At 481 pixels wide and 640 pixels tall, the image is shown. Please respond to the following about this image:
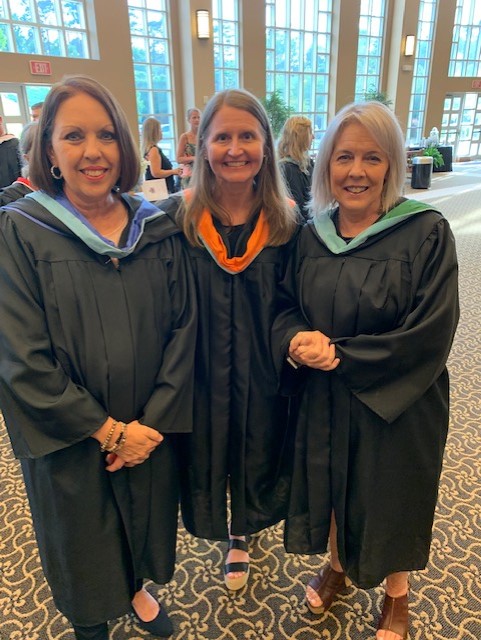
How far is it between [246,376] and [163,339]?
1.13 feet

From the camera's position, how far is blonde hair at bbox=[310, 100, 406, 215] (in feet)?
4.45

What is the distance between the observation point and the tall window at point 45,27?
8.95 meters

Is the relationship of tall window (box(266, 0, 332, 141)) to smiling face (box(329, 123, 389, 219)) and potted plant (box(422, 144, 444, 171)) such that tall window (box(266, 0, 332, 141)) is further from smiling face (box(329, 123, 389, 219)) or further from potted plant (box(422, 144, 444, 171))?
smiling face (box(329, 123, 389, 219))

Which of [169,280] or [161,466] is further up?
[169,280]

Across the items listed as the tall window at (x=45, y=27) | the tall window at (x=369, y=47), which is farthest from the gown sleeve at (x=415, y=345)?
the tall window at (x=369, y=47)

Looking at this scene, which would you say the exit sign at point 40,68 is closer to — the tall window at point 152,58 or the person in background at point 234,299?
the tall window at point 152,58

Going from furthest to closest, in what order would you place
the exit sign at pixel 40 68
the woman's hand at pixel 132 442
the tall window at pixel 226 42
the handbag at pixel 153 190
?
1. the tall window at pixel 226 42
2. the exit sign at pixel 40 68
3. the handbag at pixel 153 190
4. the woman's hand at pixel 132 442

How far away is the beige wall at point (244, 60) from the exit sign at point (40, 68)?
0.26 feet

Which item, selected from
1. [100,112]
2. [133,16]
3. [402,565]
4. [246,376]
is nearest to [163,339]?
[246,376]

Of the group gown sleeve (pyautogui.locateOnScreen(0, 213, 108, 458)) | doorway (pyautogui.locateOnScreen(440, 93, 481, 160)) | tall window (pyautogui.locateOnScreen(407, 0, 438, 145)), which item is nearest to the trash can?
tall window (pyautogui.locateOnScreen(407, 0, 438, 145))

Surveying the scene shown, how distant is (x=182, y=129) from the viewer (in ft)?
40.2

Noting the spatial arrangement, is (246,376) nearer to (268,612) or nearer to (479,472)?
(268,612)

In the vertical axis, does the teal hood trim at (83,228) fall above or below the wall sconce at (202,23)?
below

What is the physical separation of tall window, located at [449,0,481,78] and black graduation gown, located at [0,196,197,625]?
2016cm
